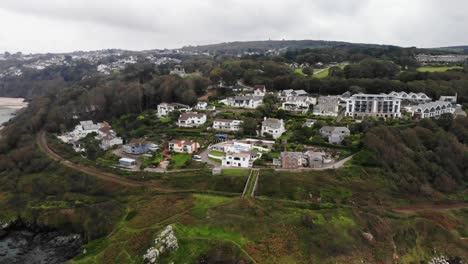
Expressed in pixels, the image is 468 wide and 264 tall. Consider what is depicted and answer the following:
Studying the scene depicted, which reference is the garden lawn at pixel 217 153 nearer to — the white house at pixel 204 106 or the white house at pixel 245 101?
the white house at pixel 204 106

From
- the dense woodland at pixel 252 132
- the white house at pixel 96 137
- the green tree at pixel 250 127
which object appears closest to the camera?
the dense woodland at pixel 252 132

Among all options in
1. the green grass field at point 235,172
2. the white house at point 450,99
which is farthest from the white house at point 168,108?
the white house at point 450,99

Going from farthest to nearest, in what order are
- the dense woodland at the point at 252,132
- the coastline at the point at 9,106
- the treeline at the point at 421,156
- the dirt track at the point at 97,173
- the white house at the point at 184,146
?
1. the coastline at the point at 9,106
2. the white house at the point at 184,146
3. the treeline at the point at 421,156
4. the dirt track at the point at 97,173
5. the dense woodland at the point at 252,132

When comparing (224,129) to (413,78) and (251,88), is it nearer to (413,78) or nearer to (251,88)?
(251,88)

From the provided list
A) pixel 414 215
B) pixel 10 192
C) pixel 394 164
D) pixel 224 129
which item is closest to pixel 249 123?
pixel 224 129

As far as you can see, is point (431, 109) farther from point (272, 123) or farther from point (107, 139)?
point (107, 139)

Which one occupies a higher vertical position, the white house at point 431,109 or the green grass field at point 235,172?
the white house at point 431,109

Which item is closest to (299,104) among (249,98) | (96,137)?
(249,98)
